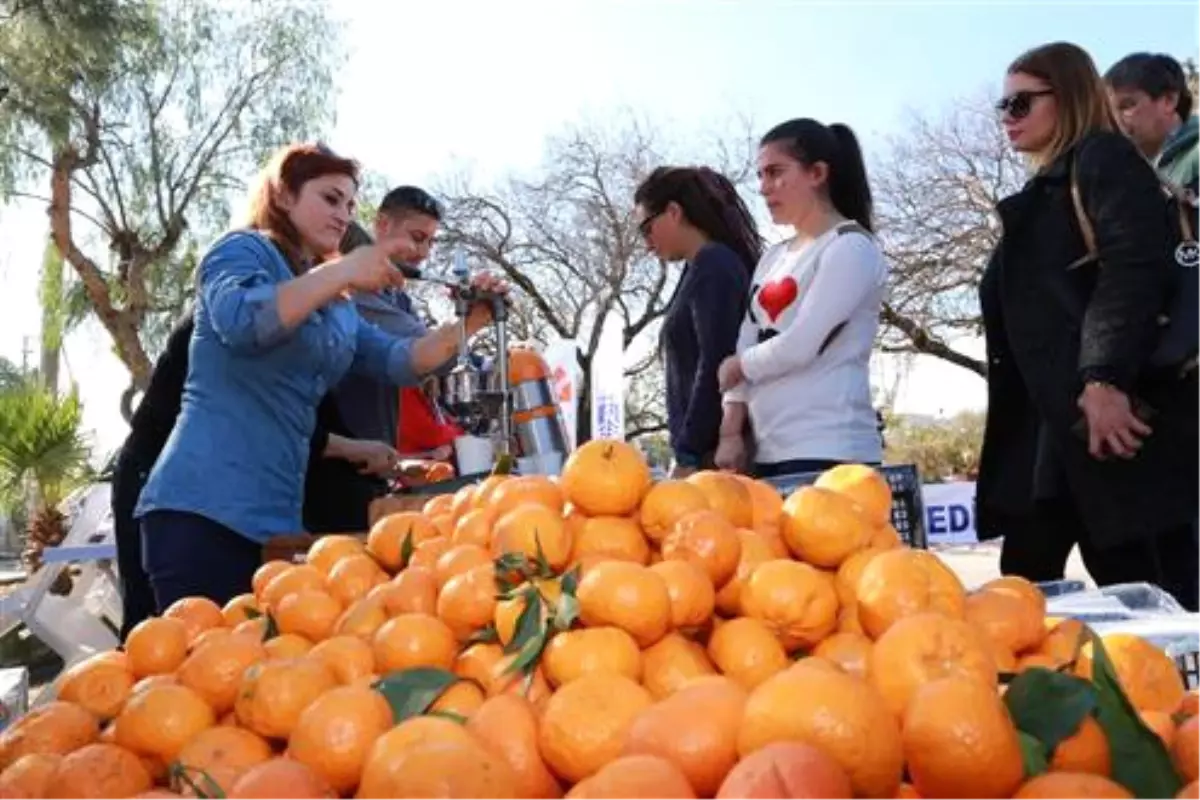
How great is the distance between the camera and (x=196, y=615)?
159cm

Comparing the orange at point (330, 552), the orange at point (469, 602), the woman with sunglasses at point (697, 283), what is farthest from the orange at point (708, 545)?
the woman with sunglasses at point (697, 283)

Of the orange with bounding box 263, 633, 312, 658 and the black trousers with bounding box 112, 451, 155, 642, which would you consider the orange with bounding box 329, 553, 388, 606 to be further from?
the black trousers with bounding box 112, 451, 155, 642

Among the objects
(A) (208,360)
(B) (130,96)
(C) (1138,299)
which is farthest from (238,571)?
(B) (130,96)

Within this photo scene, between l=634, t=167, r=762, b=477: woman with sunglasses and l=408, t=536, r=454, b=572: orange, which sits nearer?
l=408, t=536, r=454, b=572: orange

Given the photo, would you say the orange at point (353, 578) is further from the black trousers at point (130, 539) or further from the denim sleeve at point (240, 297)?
the black trousers at point (130, 539)

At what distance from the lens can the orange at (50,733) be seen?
1263 millimetres

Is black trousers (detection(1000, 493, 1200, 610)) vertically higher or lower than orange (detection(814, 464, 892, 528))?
lower

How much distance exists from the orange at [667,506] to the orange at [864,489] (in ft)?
0.58

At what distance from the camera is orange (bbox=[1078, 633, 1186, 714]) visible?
1.18 m

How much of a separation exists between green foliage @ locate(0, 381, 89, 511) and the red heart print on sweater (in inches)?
443

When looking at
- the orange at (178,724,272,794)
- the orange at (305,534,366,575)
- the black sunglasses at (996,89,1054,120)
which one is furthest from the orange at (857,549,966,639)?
the black sunglasses at (996,89,1054,120)

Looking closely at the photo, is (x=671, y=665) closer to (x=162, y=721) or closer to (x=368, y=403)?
(x=162, y=721)

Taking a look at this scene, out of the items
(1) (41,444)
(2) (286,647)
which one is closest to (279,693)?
(2) (286,647)

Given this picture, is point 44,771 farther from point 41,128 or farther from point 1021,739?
point 41,128
